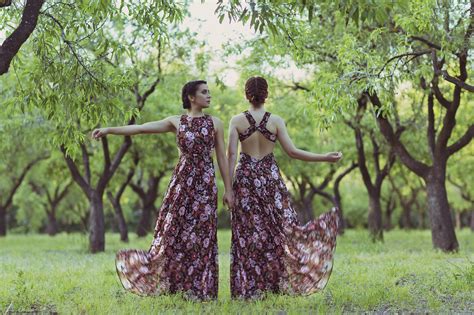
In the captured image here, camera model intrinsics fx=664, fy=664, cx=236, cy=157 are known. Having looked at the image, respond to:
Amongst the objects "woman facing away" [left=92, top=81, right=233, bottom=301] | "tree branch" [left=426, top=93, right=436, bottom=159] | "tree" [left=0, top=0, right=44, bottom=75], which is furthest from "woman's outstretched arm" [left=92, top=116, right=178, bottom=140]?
"tree branch" [left=426, top=93, right=436, bottom=159]

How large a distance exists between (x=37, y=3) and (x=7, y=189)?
3394cm

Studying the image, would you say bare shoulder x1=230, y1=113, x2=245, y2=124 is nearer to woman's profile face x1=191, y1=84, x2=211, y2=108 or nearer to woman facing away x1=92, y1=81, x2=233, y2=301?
woman facing away x1=92, y1=81, x2=233, y2=301

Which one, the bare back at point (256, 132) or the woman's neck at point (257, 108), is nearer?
the bare back at point (256, 132)

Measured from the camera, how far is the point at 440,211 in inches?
663

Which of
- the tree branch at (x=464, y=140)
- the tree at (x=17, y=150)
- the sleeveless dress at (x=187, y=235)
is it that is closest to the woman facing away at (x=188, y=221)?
the sleeveless dress at (x=187, y=235)

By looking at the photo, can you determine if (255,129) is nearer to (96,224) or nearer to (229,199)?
(229,199)

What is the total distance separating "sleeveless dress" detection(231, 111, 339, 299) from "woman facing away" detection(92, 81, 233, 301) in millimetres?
234

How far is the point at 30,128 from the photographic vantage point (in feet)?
62.6

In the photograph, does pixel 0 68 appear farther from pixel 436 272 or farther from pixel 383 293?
pixel 436 272

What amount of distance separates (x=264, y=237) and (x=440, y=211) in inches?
408

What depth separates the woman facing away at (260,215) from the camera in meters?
7.60

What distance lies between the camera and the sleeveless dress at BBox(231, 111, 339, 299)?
7.55 metres

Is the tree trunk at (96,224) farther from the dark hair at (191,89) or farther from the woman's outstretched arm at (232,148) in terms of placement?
the woman's outstretched arm at (232,148)

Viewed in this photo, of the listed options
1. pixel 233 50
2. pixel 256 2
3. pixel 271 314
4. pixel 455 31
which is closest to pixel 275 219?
pixel 271 314
